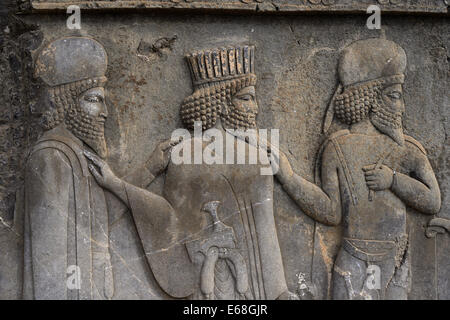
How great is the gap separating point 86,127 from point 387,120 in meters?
1.99

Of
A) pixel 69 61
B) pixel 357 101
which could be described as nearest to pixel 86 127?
pixel 69 61

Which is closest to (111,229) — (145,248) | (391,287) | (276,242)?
(145,248)

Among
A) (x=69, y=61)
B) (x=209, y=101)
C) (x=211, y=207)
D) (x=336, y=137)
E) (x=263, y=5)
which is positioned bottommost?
(x=211, y=207)

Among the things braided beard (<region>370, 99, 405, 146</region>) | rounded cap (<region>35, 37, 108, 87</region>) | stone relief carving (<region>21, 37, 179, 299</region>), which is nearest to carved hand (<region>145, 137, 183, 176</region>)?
stone relief carving (<region>21, 37, 179, 299</region>)

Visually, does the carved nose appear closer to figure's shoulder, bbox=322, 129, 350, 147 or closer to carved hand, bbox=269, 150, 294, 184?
carved hand, bbox=269, 150, 294, 184

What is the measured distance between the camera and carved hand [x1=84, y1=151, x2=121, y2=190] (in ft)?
15.6

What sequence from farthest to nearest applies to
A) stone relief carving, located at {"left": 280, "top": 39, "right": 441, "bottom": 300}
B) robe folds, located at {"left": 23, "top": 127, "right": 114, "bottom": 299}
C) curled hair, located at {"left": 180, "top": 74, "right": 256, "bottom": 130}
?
stone relief carving, located at {"left": 280, "top": 39, "right": 441, "bottom": 300} < curled hair, located at {"left": 180, "top": 74, "right": 256, "bottom": 130} < robe folds, located at {"left": 23, "top": 127, "right": 114, "bottom": 299}

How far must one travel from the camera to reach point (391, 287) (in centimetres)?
498

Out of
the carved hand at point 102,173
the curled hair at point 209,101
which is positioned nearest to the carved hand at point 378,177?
the curled hair at point 209,101

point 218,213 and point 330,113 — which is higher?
point 330,113

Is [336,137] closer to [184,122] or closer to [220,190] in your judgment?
[220,190]

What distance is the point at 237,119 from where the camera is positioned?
4.88 metres

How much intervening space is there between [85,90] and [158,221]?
959 millimetres

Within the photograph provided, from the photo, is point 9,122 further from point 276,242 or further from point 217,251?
point 276,242
